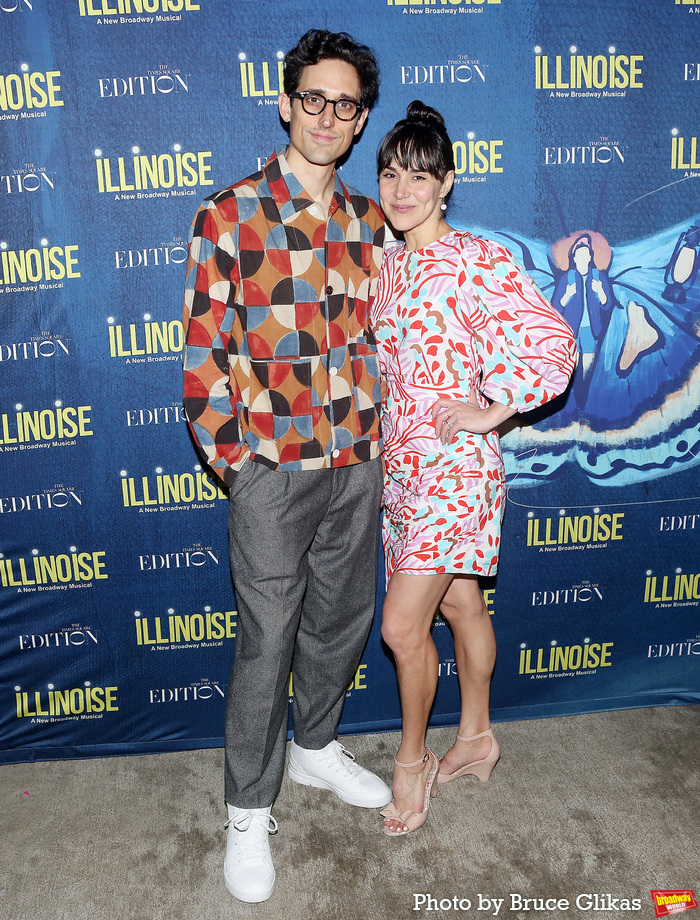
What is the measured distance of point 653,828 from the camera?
2.27m

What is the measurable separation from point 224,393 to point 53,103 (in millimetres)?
1036

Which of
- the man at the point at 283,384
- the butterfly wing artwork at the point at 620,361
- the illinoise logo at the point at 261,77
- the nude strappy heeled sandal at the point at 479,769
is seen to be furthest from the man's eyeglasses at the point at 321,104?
the nude strappy heeled sandal at the point at 479,769

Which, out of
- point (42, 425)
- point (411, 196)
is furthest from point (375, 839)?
point (411, 196)

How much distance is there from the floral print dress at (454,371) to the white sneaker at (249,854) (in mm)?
811

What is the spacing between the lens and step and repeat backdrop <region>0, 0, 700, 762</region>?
2.29 metres

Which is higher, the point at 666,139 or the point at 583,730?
the point at 666,139

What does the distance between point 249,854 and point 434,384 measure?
1377mm

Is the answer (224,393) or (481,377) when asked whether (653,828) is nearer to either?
(481,377)

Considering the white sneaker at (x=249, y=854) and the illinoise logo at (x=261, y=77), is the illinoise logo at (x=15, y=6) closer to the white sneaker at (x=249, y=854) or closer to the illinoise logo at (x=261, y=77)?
the illinoise logo at (x=261, y=77)

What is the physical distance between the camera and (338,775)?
2455 mm

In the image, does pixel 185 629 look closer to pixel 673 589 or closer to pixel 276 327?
pixel 276 327

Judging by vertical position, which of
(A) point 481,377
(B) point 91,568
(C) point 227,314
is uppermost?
(C) point 227,314

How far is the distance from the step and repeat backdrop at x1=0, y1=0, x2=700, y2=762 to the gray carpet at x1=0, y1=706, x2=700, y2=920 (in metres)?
0.20

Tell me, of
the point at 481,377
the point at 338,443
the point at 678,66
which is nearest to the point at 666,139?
the point at 678,66
